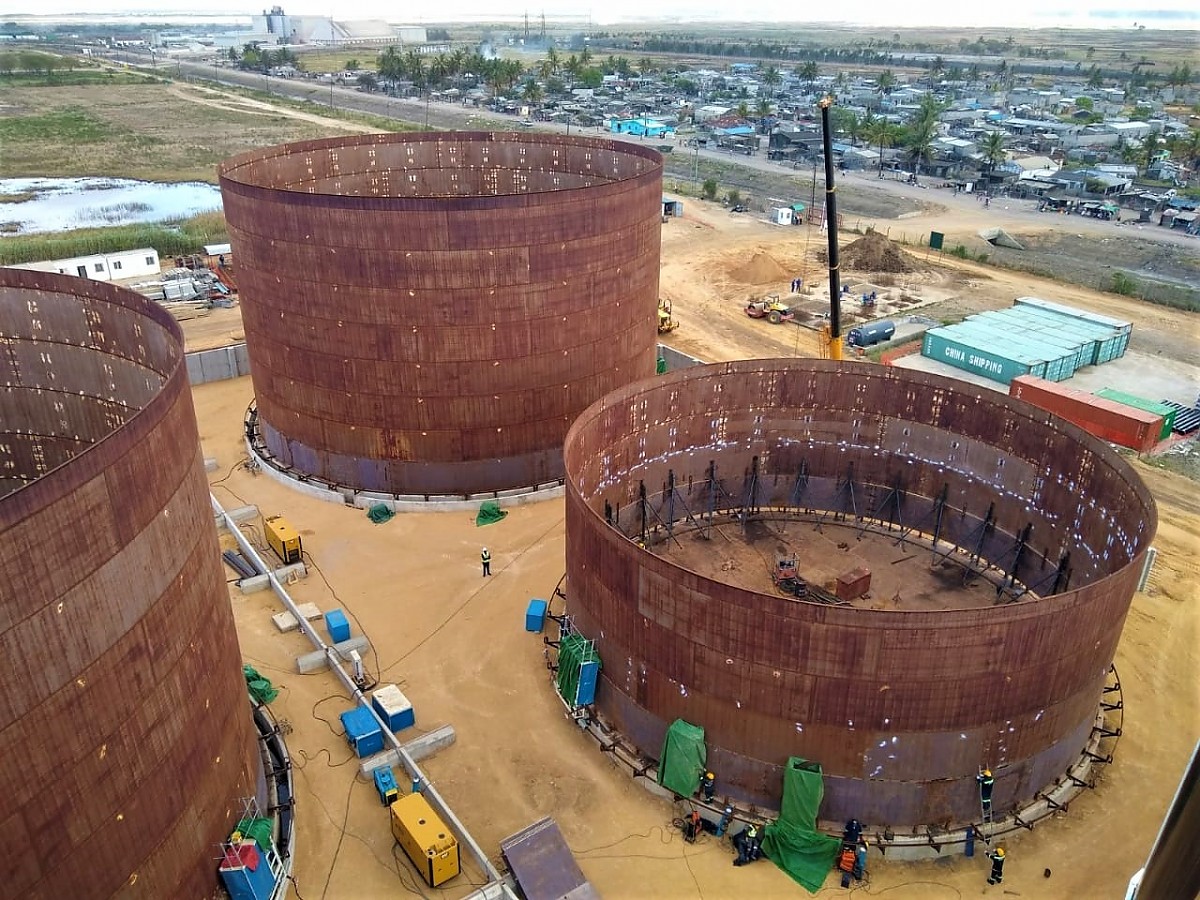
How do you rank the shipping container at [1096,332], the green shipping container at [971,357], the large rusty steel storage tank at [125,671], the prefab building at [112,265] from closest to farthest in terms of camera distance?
the large rusty steel storage tank at [125,671], the green shipping container at [971,357], the shipping container at [1096,332], the prefab building at [112,265]

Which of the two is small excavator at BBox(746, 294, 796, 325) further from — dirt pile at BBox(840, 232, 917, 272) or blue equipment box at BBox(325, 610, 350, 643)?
blue equipment box at BBox(325, 610, 350, 643)

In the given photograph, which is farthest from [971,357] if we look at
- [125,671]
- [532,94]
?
[532,94]

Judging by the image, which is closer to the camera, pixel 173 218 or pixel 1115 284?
pixel 1115 284

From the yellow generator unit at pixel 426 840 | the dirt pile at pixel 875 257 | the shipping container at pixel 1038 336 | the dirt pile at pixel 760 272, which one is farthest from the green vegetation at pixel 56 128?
the yellow generator unit at pixel 426 840

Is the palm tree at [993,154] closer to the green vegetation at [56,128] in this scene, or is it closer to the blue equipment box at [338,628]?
the blue equipment box at [338,628]

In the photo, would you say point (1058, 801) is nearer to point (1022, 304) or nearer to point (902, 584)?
point (902, 584)

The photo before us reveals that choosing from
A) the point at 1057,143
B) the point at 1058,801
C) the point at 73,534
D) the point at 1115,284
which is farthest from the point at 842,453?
the point at 1057,143

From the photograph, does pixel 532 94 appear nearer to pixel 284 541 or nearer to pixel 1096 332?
pixel 1096 332
